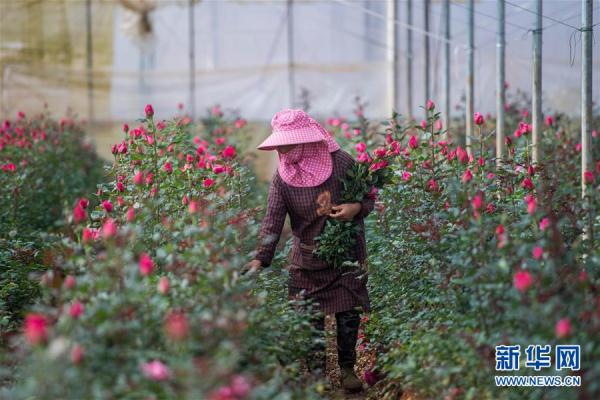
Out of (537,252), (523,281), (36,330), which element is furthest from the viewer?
(537,252)

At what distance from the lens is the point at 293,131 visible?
3748 mm

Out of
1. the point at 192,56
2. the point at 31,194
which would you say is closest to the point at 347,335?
the point at 31,194

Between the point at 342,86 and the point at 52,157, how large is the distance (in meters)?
7.04

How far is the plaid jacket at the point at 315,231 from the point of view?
3836mm

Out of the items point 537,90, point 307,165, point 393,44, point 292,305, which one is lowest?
point 292,305

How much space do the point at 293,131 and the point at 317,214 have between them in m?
0.35

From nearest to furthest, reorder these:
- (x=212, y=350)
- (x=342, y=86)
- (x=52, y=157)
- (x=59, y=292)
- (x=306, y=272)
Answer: (x=212, y=350)
(x=59, y=292)
(x=306, y=272)
(x=52, y=157)
(x=342, y=86)

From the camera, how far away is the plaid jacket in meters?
3.84

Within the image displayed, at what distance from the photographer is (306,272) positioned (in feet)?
12.8

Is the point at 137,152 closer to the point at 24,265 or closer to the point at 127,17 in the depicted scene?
the point at 24,265

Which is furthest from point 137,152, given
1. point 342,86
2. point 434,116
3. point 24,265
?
point 342,86

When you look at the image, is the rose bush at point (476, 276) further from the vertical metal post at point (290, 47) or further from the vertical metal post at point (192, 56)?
the vertical metal post at point (192, 56)

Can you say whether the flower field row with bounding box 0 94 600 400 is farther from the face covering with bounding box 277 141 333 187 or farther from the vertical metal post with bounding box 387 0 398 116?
the vertical metal post with bounding box 387 0 398 116

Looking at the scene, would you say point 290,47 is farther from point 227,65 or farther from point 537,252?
point 537,252
